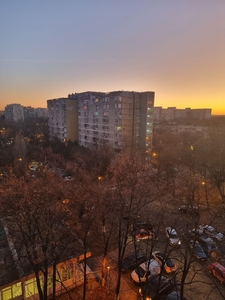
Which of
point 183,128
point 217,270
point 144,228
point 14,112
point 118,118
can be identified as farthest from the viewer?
point 14,112

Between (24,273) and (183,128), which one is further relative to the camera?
(183,128)

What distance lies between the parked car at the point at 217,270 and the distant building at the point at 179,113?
71146 millimetres

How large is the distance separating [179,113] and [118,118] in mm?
69917

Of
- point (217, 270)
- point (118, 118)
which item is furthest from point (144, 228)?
point (118, 118)

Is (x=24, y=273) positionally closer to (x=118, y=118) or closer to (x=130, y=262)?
(x=130, y=262)

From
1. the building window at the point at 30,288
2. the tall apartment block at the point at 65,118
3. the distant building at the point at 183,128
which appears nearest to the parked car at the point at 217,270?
the building window at the point at 30,288

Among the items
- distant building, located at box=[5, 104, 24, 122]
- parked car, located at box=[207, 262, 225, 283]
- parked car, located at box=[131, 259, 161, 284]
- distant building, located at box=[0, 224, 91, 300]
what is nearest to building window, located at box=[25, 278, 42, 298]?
distant building, located at box=[0, 224, 91, 300]

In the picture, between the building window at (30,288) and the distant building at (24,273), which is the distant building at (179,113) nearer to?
the distant building at (24,273)

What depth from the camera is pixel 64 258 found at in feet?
24.8

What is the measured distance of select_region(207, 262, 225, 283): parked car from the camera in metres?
8.40

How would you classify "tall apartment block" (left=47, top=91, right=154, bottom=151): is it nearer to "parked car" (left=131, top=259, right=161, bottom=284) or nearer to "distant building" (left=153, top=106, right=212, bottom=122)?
"parked car" (left=131, top=259, right=161, bottom=284)

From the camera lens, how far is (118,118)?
2823cm

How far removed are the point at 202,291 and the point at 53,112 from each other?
3658cm

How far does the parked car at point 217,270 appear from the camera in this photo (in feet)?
27.6
